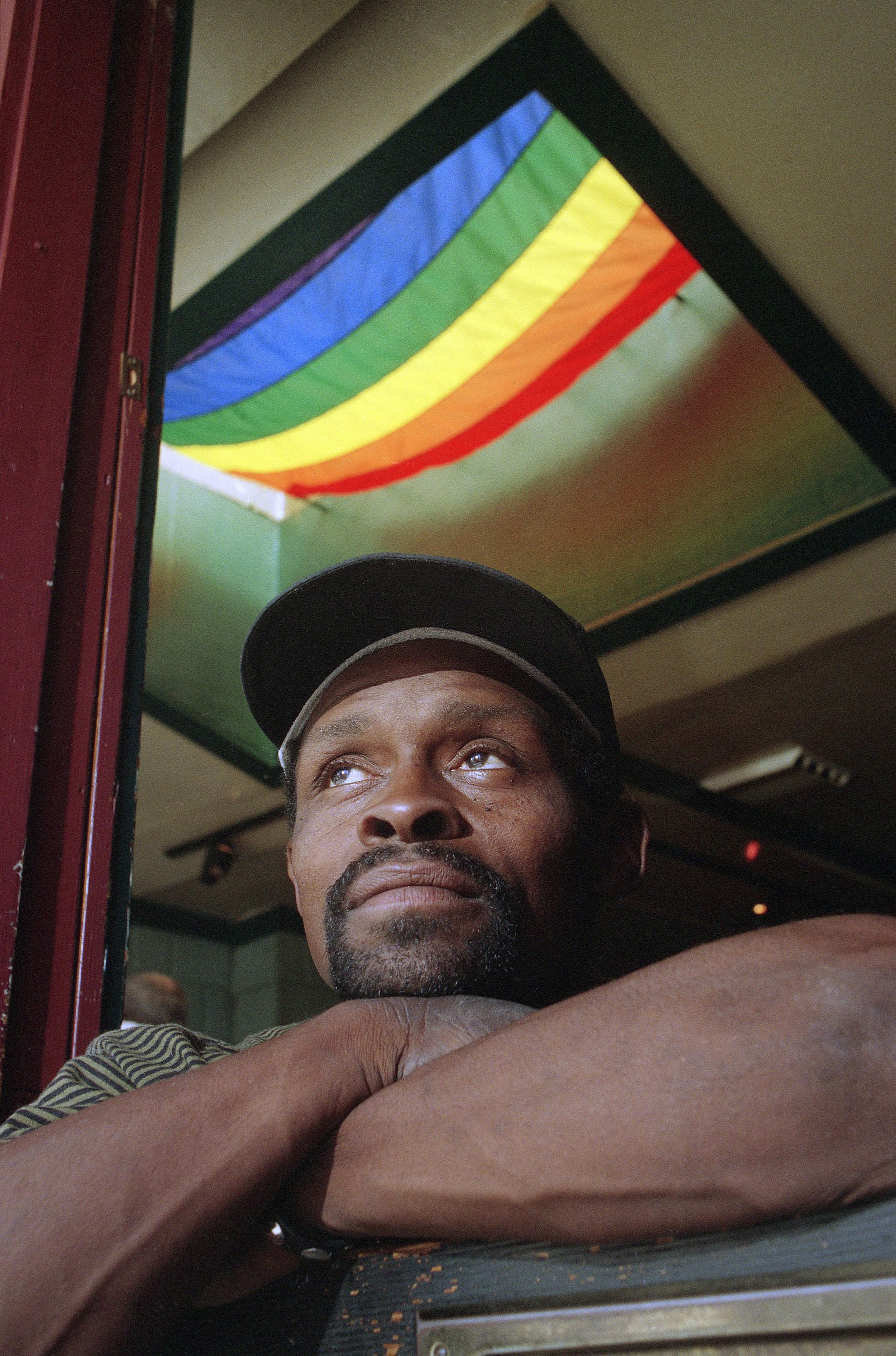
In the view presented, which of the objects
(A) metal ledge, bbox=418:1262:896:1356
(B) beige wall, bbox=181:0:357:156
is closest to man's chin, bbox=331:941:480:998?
(A) metal ledge, bbox=418:1262:896:1356

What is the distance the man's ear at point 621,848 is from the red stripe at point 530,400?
1.48 metres

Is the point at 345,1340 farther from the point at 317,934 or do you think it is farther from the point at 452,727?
the point at 452,727

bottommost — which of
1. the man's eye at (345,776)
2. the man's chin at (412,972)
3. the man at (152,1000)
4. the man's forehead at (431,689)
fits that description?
the man at (152,1000)

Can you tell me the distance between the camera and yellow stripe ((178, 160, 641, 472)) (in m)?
2.29

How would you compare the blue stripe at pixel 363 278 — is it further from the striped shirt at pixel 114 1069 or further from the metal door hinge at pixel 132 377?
the striped shirt at pixel 114 1069

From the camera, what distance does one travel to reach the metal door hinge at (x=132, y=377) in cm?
118

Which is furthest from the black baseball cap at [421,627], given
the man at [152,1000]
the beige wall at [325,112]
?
the man at [152,1000]

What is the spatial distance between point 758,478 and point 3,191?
212cm

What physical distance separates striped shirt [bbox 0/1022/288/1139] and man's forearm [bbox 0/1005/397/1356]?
0.33ft

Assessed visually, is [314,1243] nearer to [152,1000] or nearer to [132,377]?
[132,377]

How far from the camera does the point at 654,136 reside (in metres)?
1.95

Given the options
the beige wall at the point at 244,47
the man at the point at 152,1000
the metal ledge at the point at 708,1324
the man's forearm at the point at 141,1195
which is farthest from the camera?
the man at the point at 152,1000

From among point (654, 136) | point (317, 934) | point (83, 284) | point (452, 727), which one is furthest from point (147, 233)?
point (654, 136)

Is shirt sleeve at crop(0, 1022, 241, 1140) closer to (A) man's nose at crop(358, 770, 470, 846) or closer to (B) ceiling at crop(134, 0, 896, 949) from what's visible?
(A) man's nose at crop(358, 770, 470, 846)
